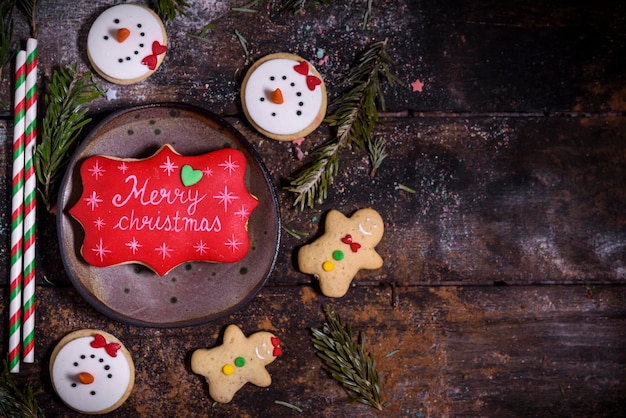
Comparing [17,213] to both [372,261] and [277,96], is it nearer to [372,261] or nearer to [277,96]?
[277,96]

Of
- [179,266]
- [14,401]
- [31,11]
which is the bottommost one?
[14,401]

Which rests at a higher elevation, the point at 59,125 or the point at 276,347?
the point at 59,125

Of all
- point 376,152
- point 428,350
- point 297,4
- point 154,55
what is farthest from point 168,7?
point 428,350

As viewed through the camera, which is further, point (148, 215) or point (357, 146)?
point (357, 146)

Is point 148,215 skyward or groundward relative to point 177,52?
groundward

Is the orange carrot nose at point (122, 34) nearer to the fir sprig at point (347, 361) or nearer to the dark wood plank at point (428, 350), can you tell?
the dark wood plank at point (428, 350)

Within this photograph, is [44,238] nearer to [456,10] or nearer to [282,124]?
[282,124]

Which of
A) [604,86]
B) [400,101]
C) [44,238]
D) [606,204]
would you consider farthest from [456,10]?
[44,238]
